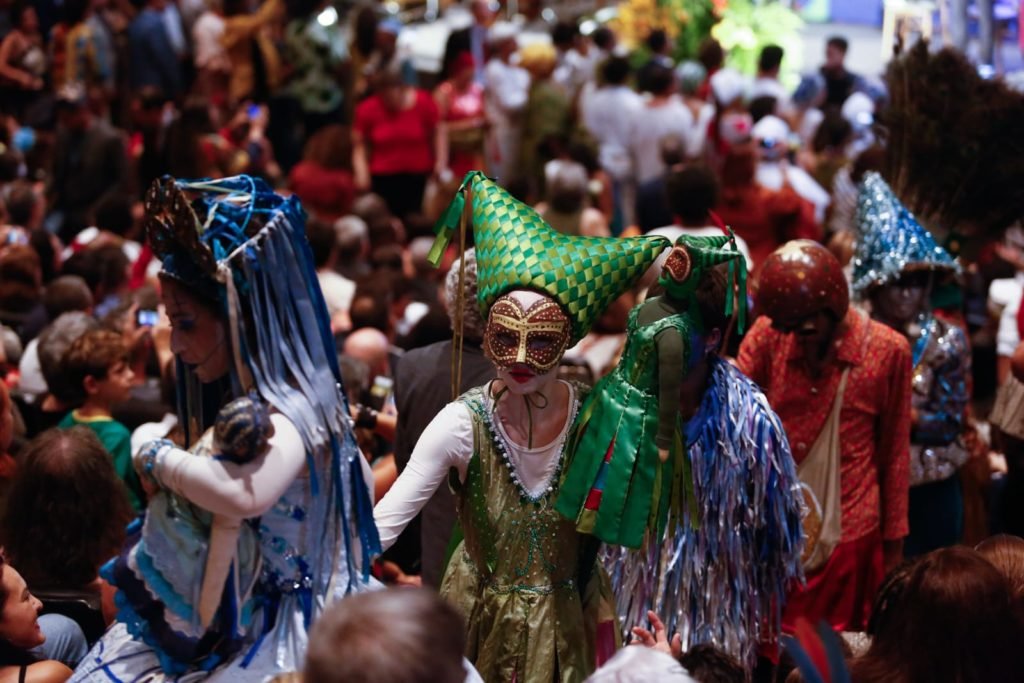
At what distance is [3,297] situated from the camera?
7199mm

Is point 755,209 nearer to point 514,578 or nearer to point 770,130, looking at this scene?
point 770,130

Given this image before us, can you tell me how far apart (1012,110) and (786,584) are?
2.68m

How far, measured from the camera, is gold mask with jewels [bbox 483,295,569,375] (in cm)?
367

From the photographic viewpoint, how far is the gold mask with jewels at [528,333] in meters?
3.67

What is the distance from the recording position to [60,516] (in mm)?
4469

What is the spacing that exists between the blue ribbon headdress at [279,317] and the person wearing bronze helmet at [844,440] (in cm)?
192

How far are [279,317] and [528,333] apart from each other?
0.64 meters

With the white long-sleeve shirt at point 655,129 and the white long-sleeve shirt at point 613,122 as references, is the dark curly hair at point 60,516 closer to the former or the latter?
the white long-sleeve shirt at point 655,129

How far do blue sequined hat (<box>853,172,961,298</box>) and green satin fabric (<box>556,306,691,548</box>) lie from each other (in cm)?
192

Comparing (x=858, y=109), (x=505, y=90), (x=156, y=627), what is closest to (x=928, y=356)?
(x=156, y=627)

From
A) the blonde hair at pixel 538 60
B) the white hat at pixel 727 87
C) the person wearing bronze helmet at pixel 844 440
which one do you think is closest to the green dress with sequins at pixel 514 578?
the person wearing bronze helmet at pixel 844 440

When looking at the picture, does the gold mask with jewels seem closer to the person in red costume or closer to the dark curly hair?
the dark curly hair

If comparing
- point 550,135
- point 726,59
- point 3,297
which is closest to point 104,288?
point 3,297

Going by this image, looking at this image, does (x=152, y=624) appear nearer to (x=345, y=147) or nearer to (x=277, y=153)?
(x=345, y=147)
